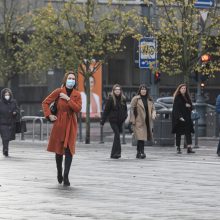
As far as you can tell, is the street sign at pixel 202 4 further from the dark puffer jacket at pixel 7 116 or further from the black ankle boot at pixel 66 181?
the black ankle boot at pixel 66 181

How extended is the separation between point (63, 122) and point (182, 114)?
10.1 meters

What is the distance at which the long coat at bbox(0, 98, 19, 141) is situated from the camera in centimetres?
2483

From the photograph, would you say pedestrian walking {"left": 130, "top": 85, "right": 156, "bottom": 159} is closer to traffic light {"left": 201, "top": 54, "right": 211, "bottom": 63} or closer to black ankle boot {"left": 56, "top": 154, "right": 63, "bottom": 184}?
black ankle boot {"left": 56, "top": 154, "right": 63, "bottom": 184}

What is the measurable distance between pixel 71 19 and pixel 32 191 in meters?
19.5

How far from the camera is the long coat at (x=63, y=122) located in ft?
51.5

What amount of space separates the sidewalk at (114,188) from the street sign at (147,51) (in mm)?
→ 6141

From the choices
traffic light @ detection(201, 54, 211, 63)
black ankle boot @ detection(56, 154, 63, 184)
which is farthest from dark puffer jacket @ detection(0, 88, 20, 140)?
traffic light @ detection(201, 54, 211, 63)

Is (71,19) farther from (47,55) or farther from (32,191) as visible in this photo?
(32,191)

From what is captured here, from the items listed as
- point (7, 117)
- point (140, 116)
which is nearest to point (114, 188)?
point (140, 116)

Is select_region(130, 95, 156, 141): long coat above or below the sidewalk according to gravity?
above

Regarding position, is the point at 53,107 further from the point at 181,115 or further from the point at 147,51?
the point at 147,51

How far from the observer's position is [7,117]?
2488 centimetres

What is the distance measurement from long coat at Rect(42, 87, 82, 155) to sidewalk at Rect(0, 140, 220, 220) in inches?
26.2

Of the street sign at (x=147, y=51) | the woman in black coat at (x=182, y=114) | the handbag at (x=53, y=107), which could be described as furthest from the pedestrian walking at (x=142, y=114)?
the handbag at (x=53, y=107)
